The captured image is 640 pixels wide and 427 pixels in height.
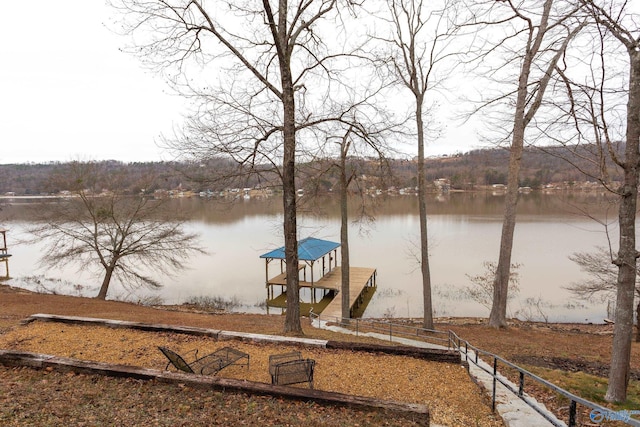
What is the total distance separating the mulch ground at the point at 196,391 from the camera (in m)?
4.02

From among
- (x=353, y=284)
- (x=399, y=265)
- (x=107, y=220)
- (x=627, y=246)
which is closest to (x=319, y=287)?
(x=353, y=284)

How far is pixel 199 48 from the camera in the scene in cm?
784

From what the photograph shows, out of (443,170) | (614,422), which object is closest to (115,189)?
(614,422)

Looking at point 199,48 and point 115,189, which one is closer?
point 199,48

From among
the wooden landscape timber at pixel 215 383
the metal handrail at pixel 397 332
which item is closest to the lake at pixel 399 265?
the metal handrail at pixel 397 332

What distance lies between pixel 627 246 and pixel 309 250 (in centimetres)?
1561

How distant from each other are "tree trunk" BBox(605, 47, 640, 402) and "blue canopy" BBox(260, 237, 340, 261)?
1303cm

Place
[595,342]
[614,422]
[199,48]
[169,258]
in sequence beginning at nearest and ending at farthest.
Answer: [614,422] < [199,48] < [595,342] < [169,258]

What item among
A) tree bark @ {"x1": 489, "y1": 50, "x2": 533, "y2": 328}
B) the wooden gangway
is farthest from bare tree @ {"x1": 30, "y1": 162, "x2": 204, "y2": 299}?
tree bark @ {"x1": 489, "y1": 50, "x2": 533, "y2": 328}

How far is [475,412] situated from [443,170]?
275ft

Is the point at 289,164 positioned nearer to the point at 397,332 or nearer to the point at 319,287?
the point at 397,332

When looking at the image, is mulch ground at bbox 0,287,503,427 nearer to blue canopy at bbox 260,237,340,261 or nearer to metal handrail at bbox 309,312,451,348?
metal handrail at bbox 309,312,451,348

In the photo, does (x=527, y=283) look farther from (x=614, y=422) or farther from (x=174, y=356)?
(x=174, y=356)

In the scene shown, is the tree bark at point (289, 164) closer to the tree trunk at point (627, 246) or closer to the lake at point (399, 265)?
the lake at point (399, 265)
